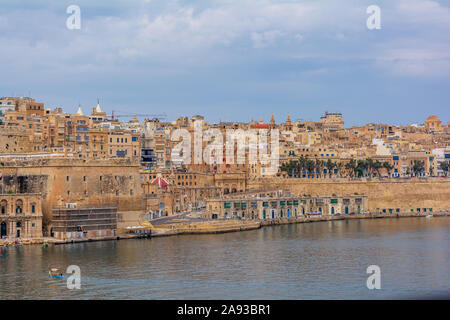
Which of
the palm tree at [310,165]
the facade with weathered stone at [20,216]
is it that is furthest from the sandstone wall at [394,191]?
the facade with weathered stone at [20,216]

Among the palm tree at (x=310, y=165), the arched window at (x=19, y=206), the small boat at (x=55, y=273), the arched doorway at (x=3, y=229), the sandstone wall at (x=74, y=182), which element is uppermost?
the palm tree at (x=310, y=165)

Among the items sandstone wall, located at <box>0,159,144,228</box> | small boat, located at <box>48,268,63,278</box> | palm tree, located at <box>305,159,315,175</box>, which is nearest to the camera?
small boat, located at <box>48,268,63,278</box>

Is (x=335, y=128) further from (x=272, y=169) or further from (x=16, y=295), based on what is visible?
(x=16, y=295)

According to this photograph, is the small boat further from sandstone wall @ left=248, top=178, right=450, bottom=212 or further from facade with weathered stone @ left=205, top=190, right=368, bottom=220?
sandstone wall @ left=248, top=178, right=450, bottom=212

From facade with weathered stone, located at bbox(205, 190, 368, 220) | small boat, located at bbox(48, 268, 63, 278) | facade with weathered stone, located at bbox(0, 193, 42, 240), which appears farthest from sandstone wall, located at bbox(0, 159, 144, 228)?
small boat, located at bbox(48, 268, 63, 278)

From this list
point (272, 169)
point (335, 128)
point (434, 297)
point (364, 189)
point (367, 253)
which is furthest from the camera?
point (335, 128)

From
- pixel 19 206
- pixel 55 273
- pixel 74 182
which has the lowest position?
pixel 55 273

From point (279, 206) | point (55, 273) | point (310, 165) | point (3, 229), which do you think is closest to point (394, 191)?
point (310, 165)

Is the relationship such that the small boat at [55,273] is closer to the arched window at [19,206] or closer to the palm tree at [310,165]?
the arched window at [19,206]

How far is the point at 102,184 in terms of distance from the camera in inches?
2058

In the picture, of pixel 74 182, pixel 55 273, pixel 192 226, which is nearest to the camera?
pixel 55 273

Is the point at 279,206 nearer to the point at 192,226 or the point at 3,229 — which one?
the point at 192,226
